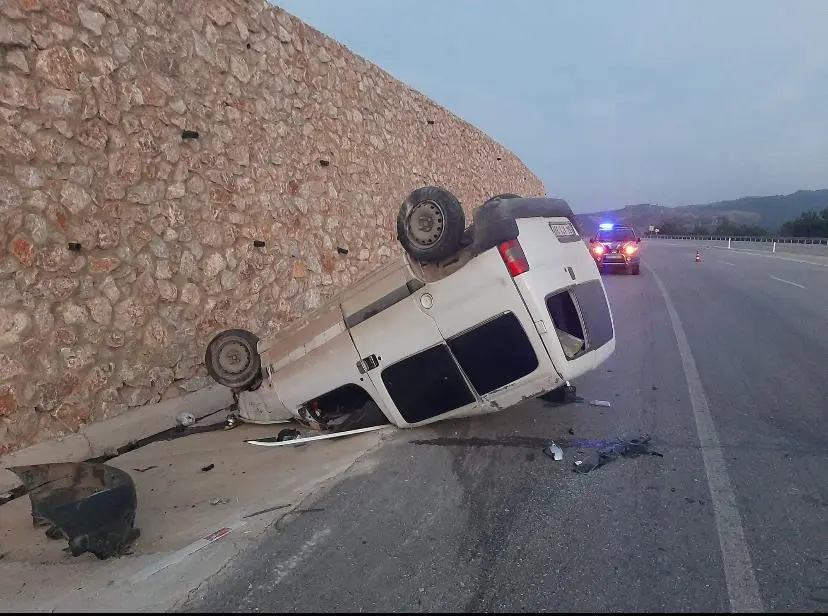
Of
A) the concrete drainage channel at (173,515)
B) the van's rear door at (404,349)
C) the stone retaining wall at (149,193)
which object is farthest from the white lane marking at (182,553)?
the stone retaining wall at (149,193)

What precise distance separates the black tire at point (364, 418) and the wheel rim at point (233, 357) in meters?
1.16

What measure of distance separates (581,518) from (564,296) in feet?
6.43

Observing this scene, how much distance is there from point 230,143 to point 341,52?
4.13 metres

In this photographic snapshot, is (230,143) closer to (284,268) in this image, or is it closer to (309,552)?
(284,268)

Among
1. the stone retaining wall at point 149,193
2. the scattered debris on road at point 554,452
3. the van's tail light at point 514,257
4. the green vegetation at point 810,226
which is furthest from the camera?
the green vegetation at point 810,226

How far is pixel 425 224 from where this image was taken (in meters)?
4.88

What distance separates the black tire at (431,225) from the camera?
478cm

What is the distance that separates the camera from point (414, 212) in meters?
4.91

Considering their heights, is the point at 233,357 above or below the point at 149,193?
below

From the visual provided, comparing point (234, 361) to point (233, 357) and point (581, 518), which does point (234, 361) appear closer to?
point (233, 357)

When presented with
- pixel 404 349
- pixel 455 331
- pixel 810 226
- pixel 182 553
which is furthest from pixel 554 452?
pixel 810 226

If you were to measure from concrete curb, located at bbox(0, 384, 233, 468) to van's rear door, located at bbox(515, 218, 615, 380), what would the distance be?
4.06 m

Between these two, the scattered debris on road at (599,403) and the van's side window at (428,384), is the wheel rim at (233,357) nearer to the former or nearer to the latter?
the van's side window at (428,384)

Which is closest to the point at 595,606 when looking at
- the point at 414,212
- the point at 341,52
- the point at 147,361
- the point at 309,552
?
the point at 309,552
